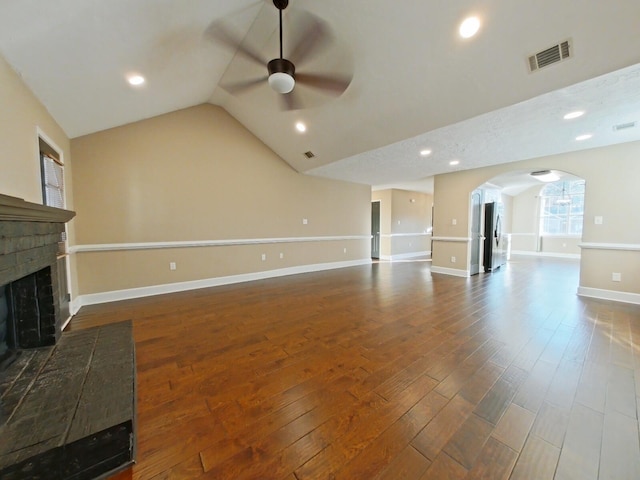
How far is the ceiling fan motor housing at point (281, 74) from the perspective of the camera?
2.01 metres

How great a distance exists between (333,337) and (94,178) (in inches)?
152

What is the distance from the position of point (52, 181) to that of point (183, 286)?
218 cm

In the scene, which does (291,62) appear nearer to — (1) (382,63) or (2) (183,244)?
(1) (382,63)

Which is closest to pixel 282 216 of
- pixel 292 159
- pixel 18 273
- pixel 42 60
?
pixel 292 159

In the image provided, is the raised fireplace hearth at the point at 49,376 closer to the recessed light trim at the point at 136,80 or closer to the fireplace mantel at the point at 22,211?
the fireplace mantel at the point at 22,211

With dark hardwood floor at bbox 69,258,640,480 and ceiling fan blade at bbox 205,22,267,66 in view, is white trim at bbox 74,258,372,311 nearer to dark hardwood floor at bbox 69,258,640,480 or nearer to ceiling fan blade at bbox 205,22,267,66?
dark hardwood floor at bbox 69,258,640,480

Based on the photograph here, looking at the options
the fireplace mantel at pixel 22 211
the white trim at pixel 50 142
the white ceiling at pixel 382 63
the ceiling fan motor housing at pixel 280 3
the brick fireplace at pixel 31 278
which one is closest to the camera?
the fireplace mantel at pixel 22 211

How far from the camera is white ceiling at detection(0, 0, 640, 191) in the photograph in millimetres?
1793

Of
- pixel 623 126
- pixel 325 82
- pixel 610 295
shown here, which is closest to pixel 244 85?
pixel 325 82

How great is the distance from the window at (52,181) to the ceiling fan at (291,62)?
2099 mm

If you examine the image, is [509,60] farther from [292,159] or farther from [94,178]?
[94,178]

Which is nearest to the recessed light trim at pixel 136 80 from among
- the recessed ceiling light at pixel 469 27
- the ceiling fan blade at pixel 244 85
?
the ceiling fan blade at pixel 244 85

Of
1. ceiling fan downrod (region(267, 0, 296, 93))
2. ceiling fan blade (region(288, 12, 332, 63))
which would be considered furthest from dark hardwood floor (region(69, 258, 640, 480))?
ceiling fan blade (region(288, 12, 332, 63))

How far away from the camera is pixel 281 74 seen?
1.99m
